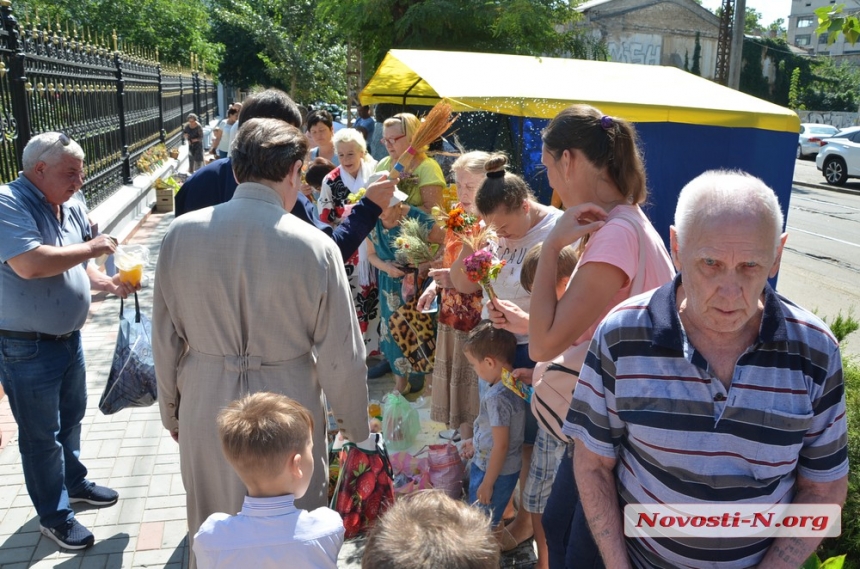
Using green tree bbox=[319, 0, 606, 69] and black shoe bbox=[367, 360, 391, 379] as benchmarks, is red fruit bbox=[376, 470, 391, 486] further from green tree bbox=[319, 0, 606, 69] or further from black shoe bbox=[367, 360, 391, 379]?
green tree bbox=[319, 0, 606, 69]

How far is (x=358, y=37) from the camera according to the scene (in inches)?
568

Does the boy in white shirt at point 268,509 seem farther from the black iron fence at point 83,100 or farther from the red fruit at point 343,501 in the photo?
the black iron fence at point 83,100

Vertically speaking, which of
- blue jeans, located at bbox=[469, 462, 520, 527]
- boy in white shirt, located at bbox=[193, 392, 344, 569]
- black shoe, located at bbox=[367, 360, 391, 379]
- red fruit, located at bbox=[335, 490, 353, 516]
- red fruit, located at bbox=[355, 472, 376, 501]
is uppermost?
boy in white shirt, located at bbox=[193, 392, 344, 569]

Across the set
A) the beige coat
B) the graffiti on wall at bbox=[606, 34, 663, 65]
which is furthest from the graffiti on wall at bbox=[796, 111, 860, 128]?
the beige coat

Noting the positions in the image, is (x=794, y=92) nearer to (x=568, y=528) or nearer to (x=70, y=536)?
(x=568, y=528)

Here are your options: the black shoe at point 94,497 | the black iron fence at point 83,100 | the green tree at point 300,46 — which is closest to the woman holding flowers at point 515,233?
the black shoe at point 94,497

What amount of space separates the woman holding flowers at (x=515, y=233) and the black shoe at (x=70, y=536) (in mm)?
2096

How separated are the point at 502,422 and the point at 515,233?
0.94 metres

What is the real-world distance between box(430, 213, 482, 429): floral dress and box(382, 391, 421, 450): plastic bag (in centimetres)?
18

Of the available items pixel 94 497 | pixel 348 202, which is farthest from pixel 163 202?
pixel 94 497

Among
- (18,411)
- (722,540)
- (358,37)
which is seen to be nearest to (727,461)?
(722,540)

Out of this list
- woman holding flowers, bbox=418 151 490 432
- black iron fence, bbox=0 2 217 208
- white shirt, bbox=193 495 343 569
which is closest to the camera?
white shirt, bbox=193 495 343 569

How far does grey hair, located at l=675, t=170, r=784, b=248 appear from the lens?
1.61 m

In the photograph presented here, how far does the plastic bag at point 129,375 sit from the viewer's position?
3.39m
